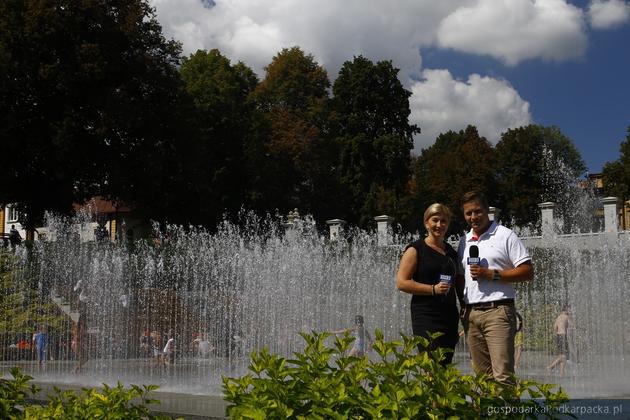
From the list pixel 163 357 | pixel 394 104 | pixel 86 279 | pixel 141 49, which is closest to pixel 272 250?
pixel 163 357

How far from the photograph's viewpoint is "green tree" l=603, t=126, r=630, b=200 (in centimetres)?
4772

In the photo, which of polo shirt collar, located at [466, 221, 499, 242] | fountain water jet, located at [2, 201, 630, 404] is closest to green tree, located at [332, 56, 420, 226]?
fountain water jet, located at [2, 201, 630, 404]

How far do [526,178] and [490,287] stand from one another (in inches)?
2150

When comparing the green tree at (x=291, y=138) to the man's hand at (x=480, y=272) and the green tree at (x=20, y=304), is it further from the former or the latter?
the man's hand at (x=480, y=272)

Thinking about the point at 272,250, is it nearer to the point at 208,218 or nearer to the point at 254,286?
the point at 254,286

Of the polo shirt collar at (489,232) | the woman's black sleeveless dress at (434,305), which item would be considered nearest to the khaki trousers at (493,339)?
the woman's black sleeveless dress at (434,305)

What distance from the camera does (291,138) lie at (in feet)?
153

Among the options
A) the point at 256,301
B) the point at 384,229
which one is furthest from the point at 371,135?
the point at 256,301

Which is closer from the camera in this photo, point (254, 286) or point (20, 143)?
point (254, 286)

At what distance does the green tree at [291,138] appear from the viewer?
45.2 m

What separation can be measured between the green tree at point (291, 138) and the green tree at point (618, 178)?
18.5 m

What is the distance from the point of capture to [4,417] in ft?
15.0

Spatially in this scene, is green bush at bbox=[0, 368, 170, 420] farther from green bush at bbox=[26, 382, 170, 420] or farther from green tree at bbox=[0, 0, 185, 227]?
green tree at bbox=[0, 0, 185, 227]

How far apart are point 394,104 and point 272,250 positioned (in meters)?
36.1
